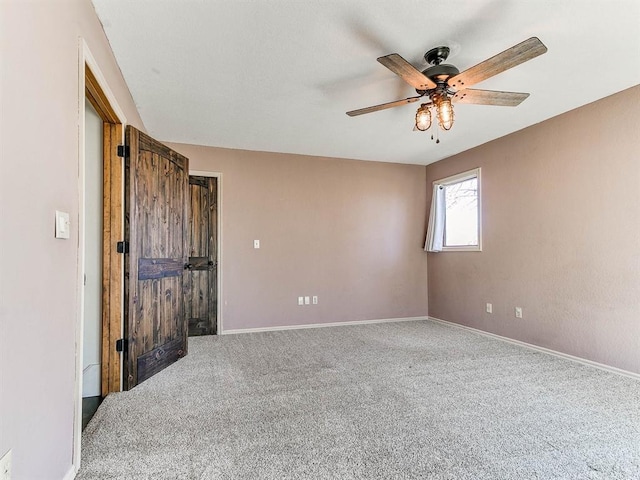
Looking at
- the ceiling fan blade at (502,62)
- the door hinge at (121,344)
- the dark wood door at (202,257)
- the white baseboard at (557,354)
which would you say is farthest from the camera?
the dark wood door at (202,257)

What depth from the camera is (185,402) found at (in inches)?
90.4

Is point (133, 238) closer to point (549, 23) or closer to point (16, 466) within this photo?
point (16, 466)

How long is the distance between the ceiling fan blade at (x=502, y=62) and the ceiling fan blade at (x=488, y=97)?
0.45 feet

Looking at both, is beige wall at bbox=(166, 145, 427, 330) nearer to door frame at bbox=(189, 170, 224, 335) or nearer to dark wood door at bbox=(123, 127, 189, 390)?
door frame at bbox=(189, 170, 224, 335)

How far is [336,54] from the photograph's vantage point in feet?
7.64

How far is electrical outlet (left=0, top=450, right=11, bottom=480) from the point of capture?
3.14 ft

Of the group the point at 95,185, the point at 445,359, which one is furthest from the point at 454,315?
the point at 95,185

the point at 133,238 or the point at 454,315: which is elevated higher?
the point at 133,238

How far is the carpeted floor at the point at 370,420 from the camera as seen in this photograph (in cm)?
160

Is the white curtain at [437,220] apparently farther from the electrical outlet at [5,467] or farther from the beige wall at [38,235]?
the electrical outlet at [5,467]

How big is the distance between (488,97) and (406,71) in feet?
2.54

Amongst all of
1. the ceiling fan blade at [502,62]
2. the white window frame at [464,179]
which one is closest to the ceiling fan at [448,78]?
the ceiling fan blade at [502,62]

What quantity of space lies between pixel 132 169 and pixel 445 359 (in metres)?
3.16

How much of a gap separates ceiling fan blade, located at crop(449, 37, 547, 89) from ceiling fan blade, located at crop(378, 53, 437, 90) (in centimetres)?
17
